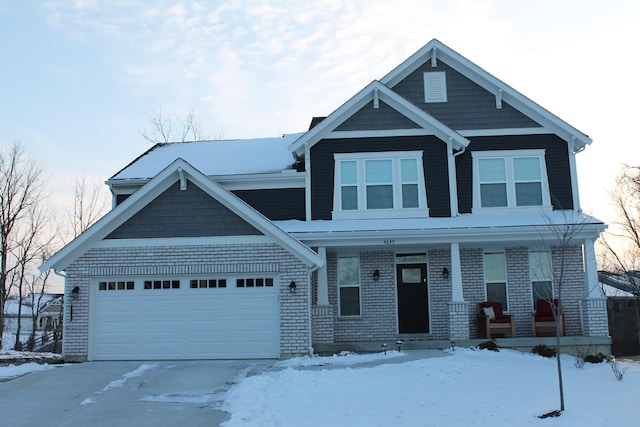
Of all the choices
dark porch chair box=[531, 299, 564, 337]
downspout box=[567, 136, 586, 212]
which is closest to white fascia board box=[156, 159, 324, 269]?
dark porch chair box=[531, 299, 564, 337]

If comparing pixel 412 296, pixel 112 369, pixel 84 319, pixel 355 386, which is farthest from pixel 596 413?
pixel 84 319

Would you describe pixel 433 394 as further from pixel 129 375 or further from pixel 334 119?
pixel 334 119

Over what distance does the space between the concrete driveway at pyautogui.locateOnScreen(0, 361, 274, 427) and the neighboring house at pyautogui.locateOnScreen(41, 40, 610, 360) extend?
1.35 m

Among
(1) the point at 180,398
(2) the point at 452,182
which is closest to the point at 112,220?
(1) the point at 180,398

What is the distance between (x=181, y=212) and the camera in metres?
14.4

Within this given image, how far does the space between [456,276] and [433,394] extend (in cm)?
578

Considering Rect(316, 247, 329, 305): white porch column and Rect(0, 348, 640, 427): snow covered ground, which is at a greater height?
Rect(316, 247, 329, 305): white porch column

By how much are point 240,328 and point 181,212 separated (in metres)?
3.08

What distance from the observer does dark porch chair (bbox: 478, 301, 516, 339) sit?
50.2ft

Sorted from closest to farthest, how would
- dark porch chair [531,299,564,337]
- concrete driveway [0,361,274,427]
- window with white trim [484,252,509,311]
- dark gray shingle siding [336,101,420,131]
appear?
concrete driveway [0,361,274,427] → dark porch chair [531,299,564,337] → window with white trim [484,252,509,311] → dark gray shingle siding [336,101,420,131]

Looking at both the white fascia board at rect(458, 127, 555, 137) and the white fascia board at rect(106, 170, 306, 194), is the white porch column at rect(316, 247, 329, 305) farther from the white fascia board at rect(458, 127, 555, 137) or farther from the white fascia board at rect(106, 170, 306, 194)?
the white fascia board at rect(458, 127, 555, 137)

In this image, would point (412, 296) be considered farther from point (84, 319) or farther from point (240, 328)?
point (84, 319)

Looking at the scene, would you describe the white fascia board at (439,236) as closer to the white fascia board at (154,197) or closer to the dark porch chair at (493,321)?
the white fascia board at (154,197)

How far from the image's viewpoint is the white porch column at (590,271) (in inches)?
603
